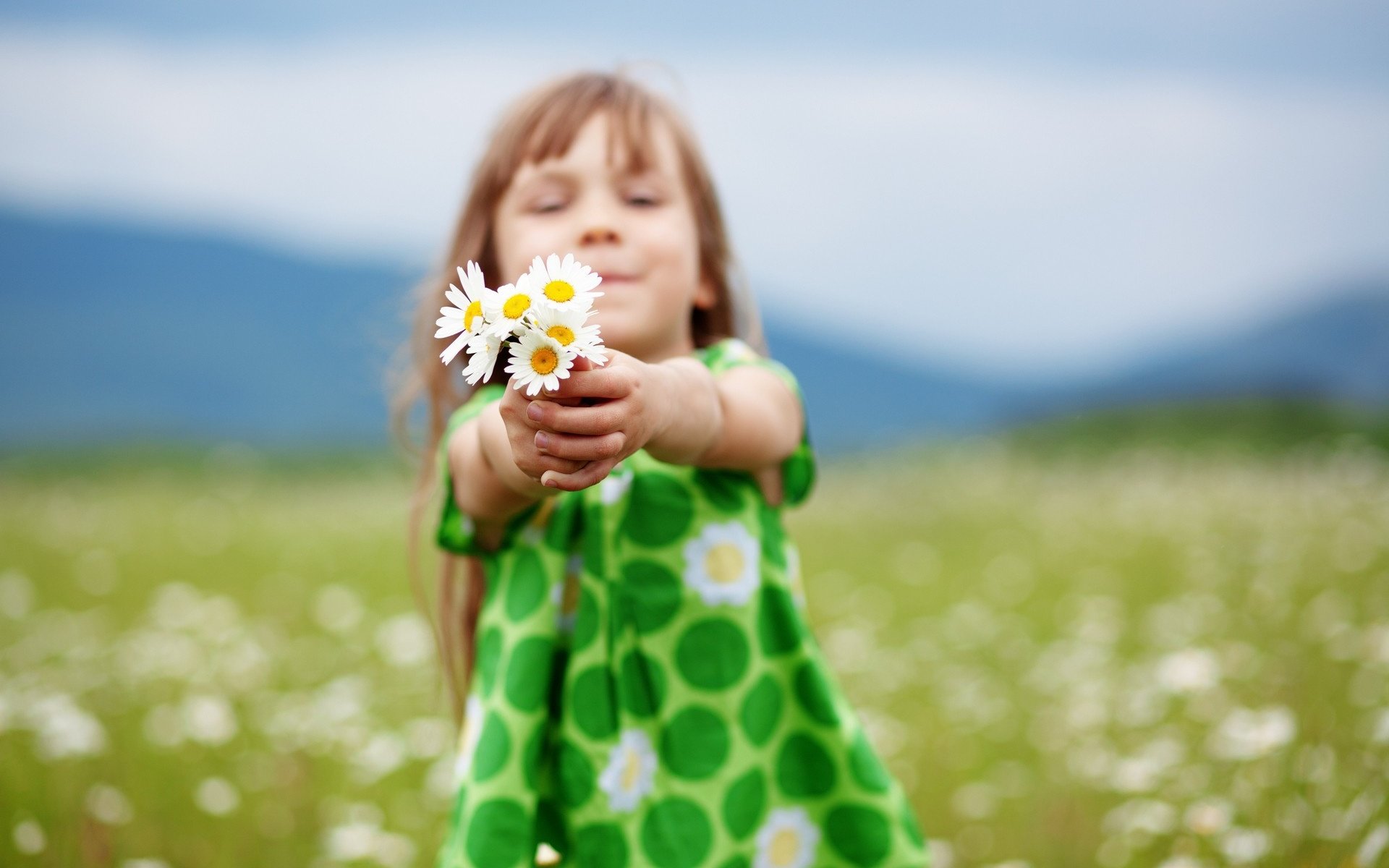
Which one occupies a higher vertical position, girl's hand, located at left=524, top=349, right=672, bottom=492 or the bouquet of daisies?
the bouquet of daisies

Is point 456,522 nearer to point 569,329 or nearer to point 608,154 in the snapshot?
point 608,154

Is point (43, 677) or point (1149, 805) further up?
point (1149, 805)

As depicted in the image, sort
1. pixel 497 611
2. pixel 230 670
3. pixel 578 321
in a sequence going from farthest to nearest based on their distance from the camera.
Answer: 1. pixel 230 670
2. pixel 497 611
3. pixel 578 321

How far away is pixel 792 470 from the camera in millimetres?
2051

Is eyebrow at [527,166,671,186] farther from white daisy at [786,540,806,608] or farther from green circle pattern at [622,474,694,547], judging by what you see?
white daisy at [786,540,806,608]

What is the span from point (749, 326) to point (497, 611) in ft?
2.60

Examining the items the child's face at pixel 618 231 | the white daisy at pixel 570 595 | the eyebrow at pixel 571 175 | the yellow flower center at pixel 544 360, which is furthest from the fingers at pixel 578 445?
the eyebrow at pixel 571 175

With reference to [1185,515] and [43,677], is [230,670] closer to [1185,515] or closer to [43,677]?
[43,677]

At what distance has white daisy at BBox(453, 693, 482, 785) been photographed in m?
1.97

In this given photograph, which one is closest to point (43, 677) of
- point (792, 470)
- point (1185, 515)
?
point (792, 470)

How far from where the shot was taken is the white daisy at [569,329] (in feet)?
4.04

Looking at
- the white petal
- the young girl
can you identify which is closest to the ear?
the young girl

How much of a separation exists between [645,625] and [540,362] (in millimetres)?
739

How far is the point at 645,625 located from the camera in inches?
74.6
